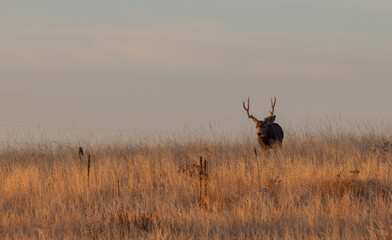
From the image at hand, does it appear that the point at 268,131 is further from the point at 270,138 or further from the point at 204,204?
the point at 204,204

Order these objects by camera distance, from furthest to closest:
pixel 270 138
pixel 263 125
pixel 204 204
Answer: pixel 270 138 < pixel 263 125 < pixel 204 204

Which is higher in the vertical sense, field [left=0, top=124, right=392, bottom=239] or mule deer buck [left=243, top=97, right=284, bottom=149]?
mule deer buck [left=243, top=97, right=284, bottom=149]

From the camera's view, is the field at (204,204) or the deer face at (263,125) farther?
the deer face at (263,125)

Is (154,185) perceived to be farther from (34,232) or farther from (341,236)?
(341,236)

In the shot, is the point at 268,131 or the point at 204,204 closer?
the point at 204,204

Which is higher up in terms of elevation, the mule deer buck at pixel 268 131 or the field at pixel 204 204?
the mule deer buck at pixel 268 131

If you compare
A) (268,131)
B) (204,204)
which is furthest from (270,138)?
(204,204)

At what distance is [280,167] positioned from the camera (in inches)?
423

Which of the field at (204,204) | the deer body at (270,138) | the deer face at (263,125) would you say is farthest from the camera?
the deer body at (270,138)

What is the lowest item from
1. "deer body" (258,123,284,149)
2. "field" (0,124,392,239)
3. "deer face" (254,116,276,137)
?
"field" (0,124,392,239)

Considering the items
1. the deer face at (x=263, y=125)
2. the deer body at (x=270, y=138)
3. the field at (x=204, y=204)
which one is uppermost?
the deer face at (x=263, y=125)

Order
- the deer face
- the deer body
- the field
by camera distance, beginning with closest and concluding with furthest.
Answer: the field
the deer face
the deer body

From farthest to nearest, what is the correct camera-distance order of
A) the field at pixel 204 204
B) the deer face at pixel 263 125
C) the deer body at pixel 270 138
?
1. the deer body at pixel 270 138
2. the deer face at pixel 263 125
3. the field at pixel 204 204

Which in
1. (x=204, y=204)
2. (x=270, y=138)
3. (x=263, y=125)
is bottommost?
(x=204, y=204)
